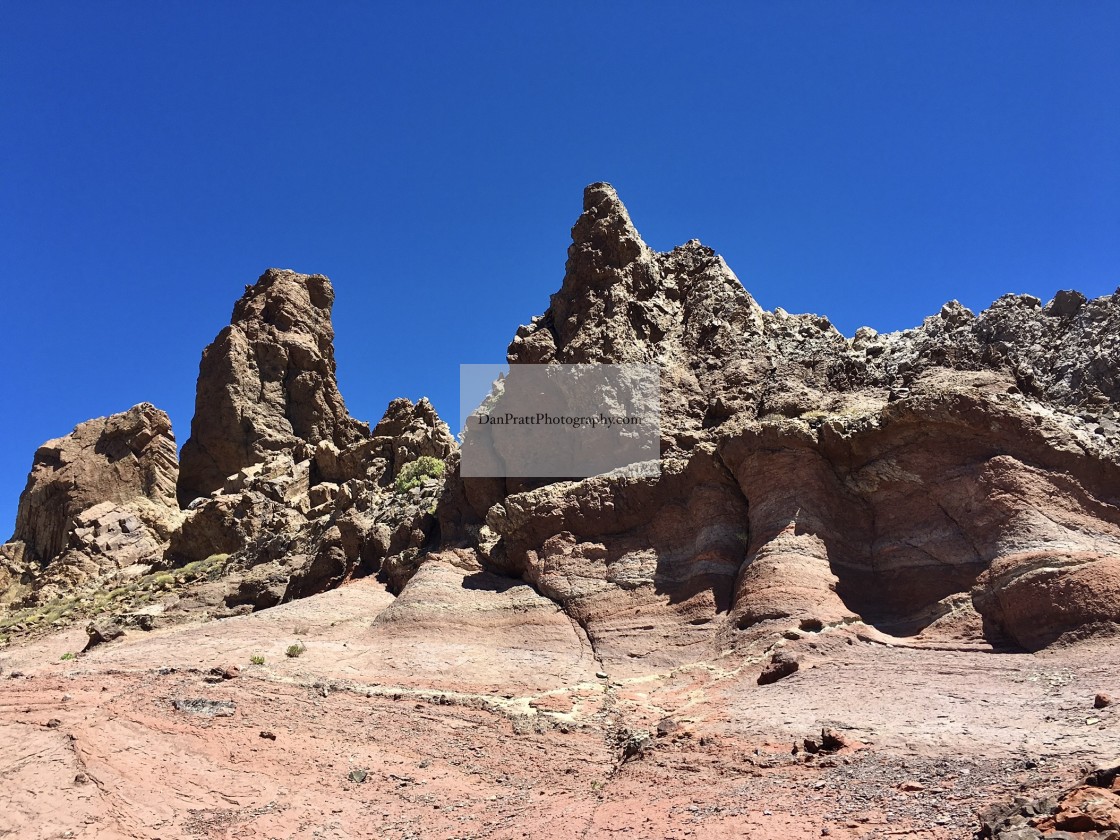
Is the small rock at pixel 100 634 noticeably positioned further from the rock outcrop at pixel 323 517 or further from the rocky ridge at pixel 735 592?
the rock outcrop at pixel 323 517

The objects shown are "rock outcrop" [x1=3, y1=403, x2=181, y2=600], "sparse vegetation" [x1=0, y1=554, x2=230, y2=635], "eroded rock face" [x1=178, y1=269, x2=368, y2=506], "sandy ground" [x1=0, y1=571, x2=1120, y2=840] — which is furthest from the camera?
"eroded rock face" [x1=178, y1=269, x2=368, y2=506]

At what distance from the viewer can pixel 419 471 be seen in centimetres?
3819

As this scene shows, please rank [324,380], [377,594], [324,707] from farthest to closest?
[324,380], [377,594], [324,707]

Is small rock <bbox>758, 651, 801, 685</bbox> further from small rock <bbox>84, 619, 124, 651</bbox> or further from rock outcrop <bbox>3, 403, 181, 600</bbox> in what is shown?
rock outcrop <bbox>3, 403, 181, 600</bbox>

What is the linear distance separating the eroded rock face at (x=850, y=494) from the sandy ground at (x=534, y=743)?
1.53 m

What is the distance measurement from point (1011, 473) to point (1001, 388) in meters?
2.40

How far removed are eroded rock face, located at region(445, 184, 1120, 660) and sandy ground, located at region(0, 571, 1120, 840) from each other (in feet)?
5.03

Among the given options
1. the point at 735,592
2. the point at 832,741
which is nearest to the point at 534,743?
the point at 832,741

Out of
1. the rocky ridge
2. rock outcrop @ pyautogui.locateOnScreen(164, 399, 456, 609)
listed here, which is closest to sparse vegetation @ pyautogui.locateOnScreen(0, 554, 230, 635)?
the rocky ridge

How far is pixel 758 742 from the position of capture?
42.7 feet

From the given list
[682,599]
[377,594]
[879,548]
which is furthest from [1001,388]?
[377,594]

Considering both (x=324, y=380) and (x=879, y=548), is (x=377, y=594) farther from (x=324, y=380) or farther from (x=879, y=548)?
(x=324, y=380)

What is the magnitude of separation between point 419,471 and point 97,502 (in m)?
22.0

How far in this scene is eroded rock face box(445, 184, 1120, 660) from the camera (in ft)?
54.8
